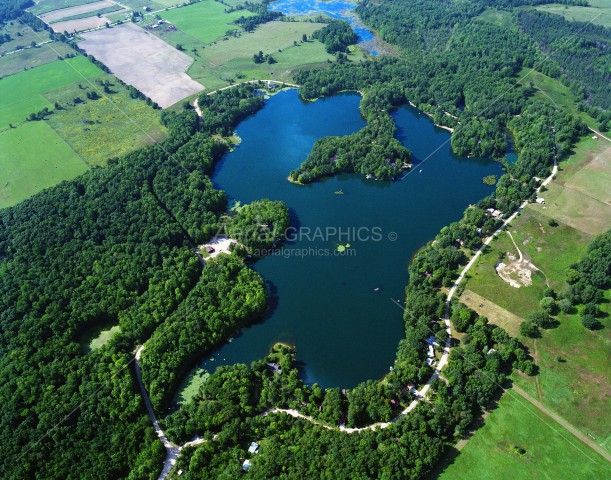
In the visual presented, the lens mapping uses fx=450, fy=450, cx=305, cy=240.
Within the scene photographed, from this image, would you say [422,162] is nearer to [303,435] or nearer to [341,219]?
[341,219]

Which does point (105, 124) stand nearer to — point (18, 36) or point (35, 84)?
point (35, 84)

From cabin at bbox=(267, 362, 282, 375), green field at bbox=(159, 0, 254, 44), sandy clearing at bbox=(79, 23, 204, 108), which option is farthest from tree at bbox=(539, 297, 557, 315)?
green field at bbox=(159, 0, 254, 44)

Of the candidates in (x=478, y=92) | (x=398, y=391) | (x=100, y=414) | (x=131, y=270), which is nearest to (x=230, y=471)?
(x=100, y=414)

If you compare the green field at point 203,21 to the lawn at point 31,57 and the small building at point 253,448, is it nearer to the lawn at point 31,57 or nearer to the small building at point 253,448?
the lawn at point 31,57

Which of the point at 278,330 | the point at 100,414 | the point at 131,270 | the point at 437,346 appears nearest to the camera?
the point at 100,414

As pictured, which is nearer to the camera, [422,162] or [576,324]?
[576,324]

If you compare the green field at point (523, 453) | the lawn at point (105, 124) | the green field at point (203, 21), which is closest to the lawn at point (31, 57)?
the lawn at point (105, 124)

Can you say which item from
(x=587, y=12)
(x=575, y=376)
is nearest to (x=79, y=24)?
(x=587, y=12)
